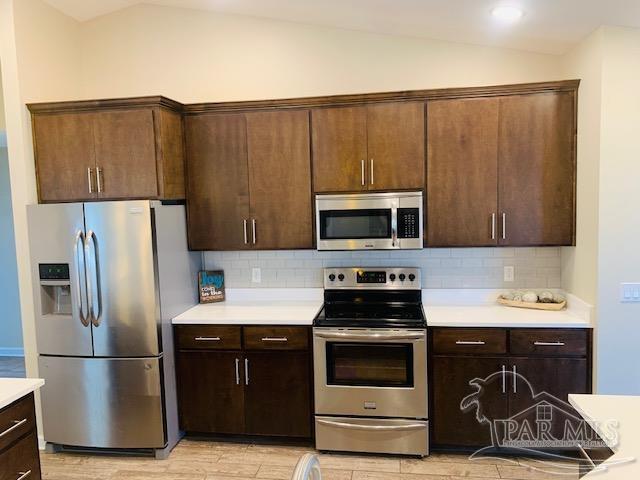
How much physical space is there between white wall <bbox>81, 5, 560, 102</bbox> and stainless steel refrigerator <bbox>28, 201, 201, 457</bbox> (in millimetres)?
1214

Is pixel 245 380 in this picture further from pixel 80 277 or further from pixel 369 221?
pixel 369 221

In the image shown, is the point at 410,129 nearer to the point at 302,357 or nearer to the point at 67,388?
the point at 302,357

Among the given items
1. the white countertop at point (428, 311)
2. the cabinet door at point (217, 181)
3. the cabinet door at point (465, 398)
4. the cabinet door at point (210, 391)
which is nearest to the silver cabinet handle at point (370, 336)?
the white countertop at point (428, 311)

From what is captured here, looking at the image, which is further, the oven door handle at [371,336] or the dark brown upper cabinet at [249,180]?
the dark brown upper cabinet at [249,180]

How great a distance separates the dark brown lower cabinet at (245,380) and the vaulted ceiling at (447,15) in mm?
2157

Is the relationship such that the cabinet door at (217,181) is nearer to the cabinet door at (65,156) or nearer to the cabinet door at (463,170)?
the cabinet door at (65,156)

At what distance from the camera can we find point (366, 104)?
3.07 metres

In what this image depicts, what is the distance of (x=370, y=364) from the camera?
2.88m

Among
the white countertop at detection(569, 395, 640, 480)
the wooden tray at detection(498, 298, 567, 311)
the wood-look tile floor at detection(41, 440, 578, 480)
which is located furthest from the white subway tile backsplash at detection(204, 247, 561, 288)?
the white countertop at detection(569, 395, 640, 480)

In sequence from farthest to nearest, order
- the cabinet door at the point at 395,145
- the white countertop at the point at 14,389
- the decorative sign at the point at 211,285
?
the decorative sign at the point at 211,285 → the cabinet door at the point at 395,145 → the white countertop at the point at 14,389

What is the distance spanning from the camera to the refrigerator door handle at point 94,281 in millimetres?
2826

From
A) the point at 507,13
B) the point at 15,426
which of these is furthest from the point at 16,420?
the point at 507,13

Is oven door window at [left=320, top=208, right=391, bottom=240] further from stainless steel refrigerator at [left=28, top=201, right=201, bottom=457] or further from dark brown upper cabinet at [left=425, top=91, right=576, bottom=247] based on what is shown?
stainless steel refrigerator at [left=28, top=201, right=201, bottom=457]

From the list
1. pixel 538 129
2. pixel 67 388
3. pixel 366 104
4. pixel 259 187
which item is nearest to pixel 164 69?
pixel 259 187
